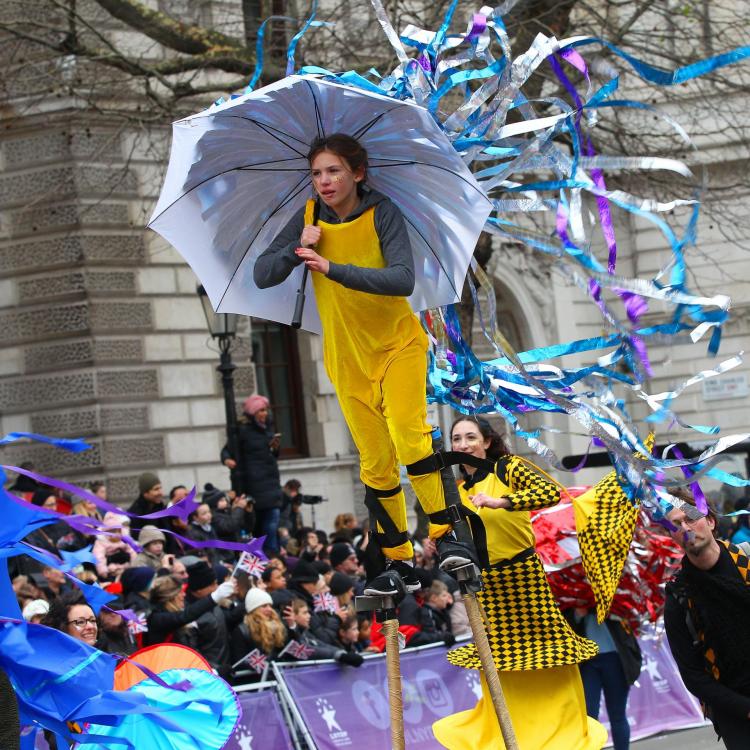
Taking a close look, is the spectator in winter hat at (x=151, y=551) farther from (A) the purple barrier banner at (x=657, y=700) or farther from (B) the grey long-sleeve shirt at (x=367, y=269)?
(B) the grey long-sleeve shirt at (x=367, y=269)

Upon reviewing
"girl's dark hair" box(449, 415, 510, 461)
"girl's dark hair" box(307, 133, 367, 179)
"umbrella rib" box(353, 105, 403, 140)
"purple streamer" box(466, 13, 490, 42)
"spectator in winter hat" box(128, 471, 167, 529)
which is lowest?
"spectator in winter hat" box(128, 471, 167, 529)

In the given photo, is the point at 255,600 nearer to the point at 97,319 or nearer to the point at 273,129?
the point at 273,129

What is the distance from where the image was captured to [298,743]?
29.0 feet

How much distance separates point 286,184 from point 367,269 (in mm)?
840

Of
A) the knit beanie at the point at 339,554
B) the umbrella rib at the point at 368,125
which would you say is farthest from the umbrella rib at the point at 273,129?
the knit beanie at the point at 339,554

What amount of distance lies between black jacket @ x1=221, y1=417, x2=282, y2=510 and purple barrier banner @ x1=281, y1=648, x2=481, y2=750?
175 inches

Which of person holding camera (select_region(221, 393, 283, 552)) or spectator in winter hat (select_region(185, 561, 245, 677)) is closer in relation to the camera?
spectator in winter hat (select_region(185, 561, 245, 677))

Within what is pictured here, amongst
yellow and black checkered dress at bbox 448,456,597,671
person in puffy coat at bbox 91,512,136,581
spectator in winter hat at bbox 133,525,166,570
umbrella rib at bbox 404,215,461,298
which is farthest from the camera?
person in puffy coat at bbox 91,512,136,581

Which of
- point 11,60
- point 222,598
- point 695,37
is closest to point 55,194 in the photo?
point 11,60

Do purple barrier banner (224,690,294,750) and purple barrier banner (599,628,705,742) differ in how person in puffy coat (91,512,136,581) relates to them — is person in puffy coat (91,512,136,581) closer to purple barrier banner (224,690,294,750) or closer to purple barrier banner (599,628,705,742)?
purple barrier banner (224,690,294,750)

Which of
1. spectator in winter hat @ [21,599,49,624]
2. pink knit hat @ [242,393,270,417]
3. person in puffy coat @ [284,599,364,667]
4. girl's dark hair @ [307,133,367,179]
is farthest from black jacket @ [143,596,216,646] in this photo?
pink knit hat @ [242,393,270,417]

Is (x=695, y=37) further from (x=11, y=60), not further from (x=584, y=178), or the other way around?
(x=584, y=178)

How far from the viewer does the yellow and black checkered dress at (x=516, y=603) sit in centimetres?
694

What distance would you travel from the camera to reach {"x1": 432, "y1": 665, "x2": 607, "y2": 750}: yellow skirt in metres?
7.02
